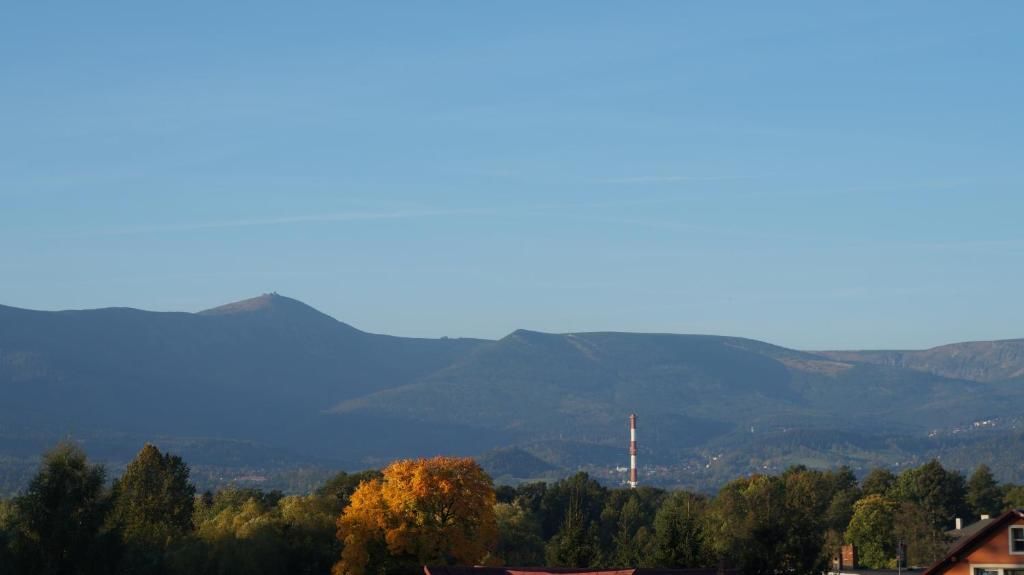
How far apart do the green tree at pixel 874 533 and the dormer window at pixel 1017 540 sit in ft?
249

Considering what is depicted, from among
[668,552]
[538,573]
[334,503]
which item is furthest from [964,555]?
[334,503]

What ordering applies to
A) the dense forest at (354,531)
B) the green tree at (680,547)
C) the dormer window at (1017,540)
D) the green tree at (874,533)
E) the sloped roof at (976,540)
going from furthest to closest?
the green tree at (874,533) → the green tree at (680,547) → the dense forest at (354,531) → the dormer window at (1017,540) → the sloped roof at (976,540)

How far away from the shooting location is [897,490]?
635 feet

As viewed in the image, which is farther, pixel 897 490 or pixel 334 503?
pixel 897 490

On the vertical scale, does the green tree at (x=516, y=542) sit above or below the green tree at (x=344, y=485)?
below

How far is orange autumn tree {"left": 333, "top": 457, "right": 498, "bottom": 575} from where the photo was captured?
10400cm

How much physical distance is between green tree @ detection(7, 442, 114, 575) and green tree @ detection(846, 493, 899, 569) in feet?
277

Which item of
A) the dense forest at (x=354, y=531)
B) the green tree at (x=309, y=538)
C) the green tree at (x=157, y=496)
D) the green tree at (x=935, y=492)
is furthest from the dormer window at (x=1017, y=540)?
the green tree at (x=935, y=492)

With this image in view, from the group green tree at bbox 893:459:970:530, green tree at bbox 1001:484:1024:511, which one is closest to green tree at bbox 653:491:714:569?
green tree at bbox 893:459:970:530

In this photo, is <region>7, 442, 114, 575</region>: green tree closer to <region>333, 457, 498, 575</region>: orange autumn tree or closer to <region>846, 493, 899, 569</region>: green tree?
<region>333, 457, 498, 575</region>: orange autumn tree

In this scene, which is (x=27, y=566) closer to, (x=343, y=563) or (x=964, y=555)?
(x=343, y=563)

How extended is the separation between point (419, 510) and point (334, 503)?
1227 inches

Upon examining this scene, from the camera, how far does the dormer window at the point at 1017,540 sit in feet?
244

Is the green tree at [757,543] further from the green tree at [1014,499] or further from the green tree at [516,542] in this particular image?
the green tree at [1014,499]
